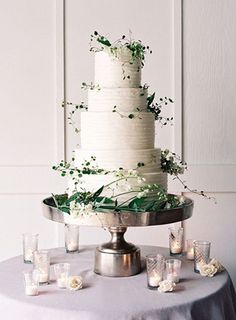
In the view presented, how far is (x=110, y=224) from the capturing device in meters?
1.77

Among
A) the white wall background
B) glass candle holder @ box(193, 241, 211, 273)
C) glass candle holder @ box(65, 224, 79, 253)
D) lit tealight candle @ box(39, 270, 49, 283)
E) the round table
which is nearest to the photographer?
the round table

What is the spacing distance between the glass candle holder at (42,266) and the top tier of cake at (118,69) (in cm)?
66

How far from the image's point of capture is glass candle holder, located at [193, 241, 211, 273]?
6.54 feet

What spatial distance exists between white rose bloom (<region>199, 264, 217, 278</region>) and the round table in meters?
0.02

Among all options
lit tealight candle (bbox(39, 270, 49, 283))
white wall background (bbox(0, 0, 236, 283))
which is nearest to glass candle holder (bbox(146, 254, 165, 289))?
lit tealight candle (bbox(39, 270, 49, 283))

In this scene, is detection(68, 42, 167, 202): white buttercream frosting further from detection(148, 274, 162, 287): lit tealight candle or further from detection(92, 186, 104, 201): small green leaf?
detection(148, 274, 162, 287): lit tealight candle

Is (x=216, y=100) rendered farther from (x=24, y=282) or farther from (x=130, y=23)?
(x=24, y=282)

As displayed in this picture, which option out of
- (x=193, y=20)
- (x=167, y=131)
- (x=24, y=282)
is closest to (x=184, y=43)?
(x=193, y=20)

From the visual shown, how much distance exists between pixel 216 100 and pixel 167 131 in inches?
12.3

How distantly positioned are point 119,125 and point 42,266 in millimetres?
573

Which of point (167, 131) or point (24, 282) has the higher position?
point (167, 131)

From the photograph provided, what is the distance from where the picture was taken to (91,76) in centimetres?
283

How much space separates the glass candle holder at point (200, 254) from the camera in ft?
6.54

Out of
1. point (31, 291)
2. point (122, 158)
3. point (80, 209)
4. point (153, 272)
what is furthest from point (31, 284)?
point (122, 158)
